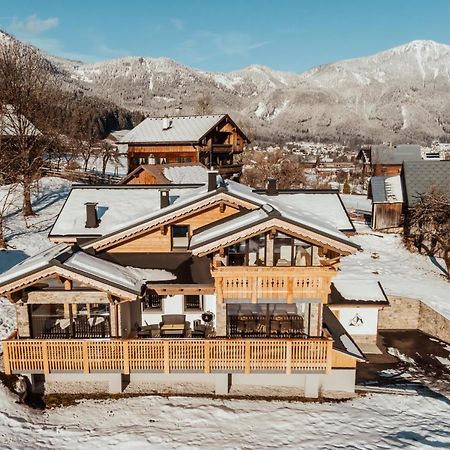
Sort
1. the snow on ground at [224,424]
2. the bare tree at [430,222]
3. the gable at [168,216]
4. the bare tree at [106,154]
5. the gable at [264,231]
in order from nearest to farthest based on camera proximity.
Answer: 1. the snow on ground at [224,424]
2. the gable at [264,231]
3. the gable at [168,216]
4. the bare tree at [430,222]
5. the bare tree at [106,154]

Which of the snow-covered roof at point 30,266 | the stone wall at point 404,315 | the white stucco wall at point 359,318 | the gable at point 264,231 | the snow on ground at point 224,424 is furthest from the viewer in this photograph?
the stone wall at point 404,315

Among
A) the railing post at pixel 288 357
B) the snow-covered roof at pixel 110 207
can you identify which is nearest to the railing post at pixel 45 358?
the snow-covered roof at pixel 110 207

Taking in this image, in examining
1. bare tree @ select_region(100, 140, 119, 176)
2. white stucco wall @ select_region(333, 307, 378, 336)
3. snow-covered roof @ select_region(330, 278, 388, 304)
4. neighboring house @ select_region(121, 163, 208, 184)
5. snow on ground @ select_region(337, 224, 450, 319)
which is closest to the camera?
white stucco wall @ select_region(333, 307, 378, 336)

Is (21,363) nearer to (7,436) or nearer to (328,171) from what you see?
(7,436)

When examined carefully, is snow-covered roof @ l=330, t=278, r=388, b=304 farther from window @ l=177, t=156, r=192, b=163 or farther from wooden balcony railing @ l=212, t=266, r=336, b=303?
window @ l=177, t=156, r=192, b=163

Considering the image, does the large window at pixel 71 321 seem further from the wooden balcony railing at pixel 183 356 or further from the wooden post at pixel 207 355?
the wooden post at pixel 207 355

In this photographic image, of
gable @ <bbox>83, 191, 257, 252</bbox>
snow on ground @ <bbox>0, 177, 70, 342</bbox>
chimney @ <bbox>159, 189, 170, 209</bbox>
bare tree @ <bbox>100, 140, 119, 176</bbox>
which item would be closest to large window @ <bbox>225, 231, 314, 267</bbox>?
gable @ <bbox>83, 191, 257, 252</bbox>
